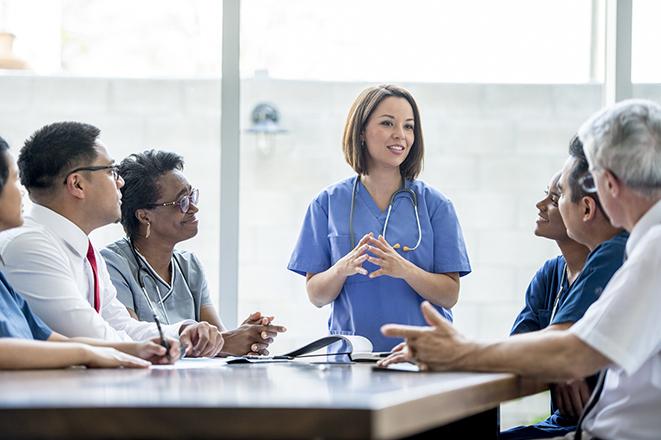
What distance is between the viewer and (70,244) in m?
2.36

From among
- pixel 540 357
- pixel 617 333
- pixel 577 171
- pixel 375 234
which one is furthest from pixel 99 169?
pixel 617 333

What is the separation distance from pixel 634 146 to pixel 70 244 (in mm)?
1361

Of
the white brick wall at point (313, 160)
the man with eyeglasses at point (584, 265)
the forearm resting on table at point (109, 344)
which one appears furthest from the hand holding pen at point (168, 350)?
the white brick wall at point (313, 160)

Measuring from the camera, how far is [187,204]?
3.03 metres

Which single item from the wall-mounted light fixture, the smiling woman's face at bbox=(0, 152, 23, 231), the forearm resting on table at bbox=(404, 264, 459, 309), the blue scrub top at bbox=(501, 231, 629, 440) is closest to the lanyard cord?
the blue scrub top at bbox=(501, 231, 629, 440)

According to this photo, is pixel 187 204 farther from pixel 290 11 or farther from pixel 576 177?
pixel 576 177

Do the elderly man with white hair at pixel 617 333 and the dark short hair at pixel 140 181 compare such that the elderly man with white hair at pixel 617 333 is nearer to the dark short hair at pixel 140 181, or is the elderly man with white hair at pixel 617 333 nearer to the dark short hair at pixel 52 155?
the dark short hair at pixel 52 155

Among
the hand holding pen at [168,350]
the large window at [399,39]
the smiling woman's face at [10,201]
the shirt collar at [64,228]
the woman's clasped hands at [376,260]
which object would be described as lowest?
the hand holding pen at [168,350]

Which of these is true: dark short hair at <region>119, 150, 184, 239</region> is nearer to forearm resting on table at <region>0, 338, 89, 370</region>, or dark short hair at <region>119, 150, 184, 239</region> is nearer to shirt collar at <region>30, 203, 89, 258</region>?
shirt collar at <region>30, 203, 89, 258</region>

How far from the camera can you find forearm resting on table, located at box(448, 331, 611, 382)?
1.64 metres

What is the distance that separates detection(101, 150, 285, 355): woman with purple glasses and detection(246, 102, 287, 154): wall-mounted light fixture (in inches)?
24.5

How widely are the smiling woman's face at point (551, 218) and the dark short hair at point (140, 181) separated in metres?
1.19

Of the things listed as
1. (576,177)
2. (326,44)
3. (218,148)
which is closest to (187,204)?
(218,148)

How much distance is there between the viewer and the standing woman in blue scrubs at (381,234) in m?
2.97
